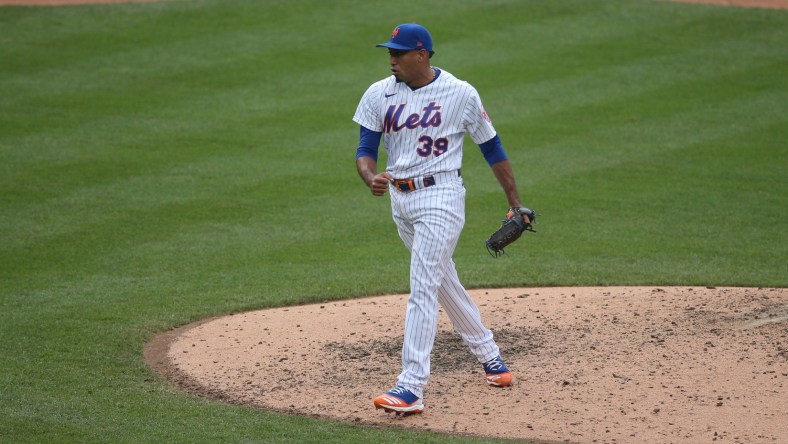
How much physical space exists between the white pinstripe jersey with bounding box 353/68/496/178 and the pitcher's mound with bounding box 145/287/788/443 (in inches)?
49.4

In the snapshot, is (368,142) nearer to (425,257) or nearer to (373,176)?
(373,176)

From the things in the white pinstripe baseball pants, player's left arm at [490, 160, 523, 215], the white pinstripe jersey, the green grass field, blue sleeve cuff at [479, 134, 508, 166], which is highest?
the white pinstripe jersey

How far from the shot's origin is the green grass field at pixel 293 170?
22.0ft

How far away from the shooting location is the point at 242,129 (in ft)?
40.4

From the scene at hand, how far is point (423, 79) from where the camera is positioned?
217 inches

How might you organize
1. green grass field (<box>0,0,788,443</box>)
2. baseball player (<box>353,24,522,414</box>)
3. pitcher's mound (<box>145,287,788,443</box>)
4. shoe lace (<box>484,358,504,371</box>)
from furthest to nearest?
green grass field (<box>0,0,788,443</box>) < shoe lace (<box>484,358,504,371</box>) < baseball player (<box>353,24,522,414</box>) < pitcher's mound (<box>145,287,788,443</box>)

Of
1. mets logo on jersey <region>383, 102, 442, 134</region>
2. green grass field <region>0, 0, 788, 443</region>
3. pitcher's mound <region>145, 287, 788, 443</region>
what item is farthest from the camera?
green grass field <region>0, 0, 788, 443</region>

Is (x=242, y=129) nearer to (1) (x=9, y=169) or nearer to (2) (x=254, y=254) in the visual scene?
(1) (x=9, y=169)

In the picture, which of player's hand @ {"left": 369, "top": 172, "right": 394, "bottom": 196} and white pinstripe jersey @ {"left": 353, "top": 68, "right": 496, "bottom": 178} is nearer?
player's hand @ {"left": 369, "top": 172, "right": 394, "bottom": 196}

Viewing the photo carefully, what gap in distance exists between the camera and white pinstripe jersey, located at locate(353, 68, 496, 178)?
17.9 feet

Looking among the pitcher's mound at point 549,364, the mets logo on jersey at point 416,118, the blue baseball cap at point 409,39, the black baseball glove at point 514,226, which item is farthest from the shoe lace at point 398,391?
the blue baseball cap at point 409,39

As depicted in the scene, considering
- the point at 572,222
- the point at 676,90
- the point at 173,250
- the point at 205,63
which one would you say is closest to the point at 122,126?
the point at 205,63

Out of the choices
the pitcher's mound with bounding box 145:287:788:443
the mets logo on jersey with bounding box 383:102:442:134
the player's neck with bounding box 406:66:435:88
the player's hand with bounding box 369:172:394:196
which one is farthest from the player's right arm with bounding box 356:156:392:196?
the pitcher's mound with bounding box 145:287:788:443

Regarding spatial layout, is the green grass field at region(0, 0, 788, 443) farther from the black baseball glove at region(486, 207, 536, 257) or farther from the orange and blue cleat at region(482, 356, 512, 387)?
the black baseball glove at region(486, 207, 536, 257)
